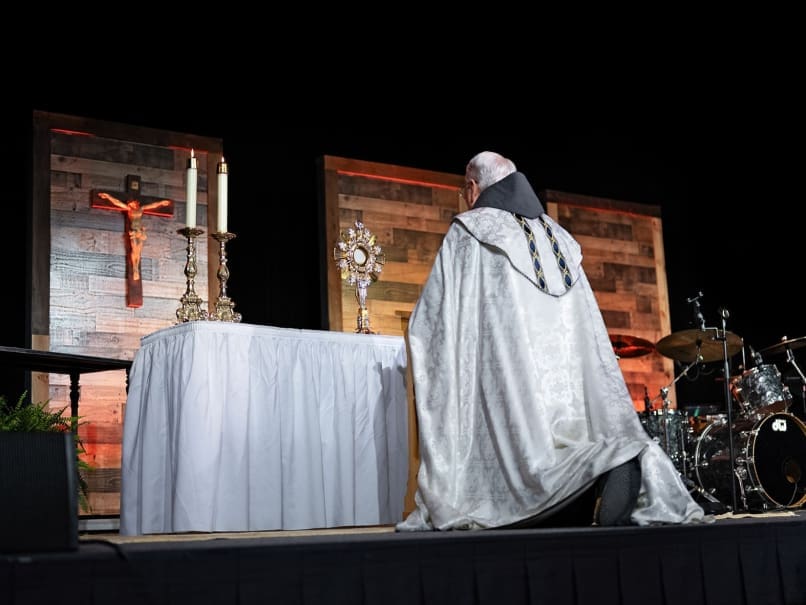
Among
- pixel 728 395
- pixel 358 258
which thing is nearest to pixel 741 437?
pixel 728 395

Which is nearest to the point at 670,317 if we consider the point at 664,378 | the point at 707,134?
the point at 664,378

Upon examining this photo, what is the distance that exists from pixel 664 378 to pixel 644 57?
262 centimetres

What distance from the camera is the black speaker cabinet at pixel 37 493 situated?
230cm

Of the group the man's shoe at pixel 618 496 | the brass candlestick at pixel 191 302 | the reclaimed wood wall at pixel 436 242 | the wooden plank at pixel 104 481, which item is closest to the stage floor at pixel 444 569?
the man's shoe at pixel 618 496

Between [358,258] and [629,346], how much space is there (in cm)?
298

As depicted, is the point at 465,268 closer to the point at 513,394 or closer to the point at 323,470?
the point at 513,394

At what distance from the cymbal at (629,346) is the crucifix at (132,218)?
331cm

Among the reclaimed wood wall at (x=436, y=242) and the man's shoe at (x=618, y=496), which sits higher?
the reclaimed wood wall at (x=436, y=242)

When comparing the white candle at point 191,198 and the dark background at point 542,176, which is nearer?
the white candle at point 191,198

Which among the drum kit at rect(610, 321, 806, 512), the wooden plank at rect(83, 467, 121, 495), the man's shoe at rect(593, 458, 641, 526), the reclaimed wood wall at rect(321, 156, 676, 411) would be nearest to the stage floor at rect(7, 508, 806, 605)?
the man's shoe at rect(593, 458, 641, 526)

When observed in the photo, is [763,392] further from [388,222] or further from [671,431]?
[388,222]

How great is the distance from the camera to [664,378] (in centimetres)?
898

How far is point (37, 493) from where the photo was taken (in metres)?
2.34

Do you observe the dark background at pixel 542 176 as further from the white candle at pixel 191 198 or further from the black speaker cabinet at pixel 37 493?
the black speaker cabinet at pixel 37 493
